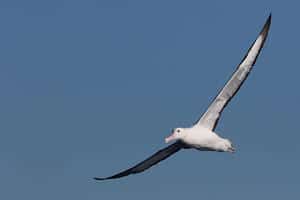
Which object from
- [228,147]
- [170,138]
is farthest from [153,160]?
[228,147]

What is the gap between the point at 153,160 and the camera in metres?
40.8

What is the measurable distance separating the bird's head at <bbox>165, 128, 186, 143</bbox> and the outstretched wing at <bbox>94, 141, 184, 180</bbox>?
1.17 meters

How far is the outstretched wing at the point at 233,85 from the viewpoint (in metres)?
36.6

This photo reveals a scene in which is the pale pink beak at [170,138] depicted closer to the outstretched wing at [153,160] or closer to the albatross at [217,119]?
the albatross at [217,119]

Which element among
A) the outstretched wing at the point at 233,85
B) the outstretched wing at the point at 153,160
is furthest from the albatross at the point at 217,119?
the outstretched wing at the point at 153,160

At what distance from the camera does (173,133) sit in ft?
123

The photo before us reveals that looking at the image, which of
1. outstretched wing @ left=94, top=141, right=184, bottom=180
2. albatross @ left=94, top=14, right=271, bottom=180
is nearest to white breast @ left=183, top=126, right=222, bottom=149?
albatross @ left=94, top=14, right=271, bottom=180

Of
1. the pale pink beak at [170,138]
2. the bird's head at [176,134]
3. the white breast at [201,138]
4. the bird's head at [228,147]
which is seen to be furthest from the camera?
the pale pink beak at [170,138]

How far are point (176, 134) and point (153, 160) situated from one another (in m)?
3.87

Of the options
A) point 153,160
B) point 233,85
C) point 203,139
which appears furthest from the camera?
point 153,160

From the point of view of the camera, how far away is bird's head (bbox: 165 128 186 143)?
37000 millimetres

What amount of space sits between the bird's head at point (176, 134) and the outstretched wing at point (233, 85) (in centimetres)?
65

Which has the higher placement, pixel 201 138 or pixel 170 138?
pixel 170 138

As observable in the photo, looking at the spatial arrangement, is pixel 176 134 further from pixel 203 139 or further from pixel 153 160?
pixel 153 160
